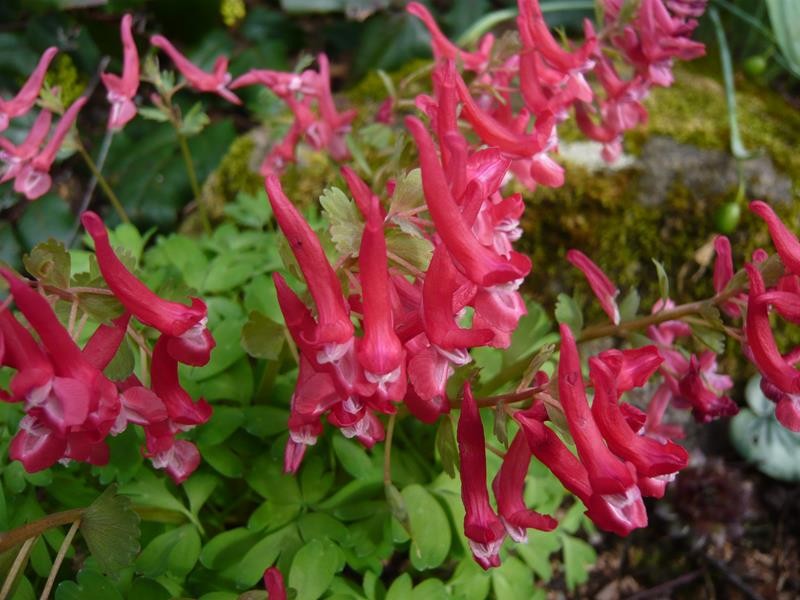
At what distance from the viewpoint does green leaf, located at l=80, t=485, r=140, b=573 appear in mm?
1016

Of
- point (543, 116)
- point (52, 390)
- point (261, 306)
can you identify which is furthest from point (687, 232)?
point (52, 390)

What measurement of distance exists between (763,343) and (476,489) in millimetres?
467

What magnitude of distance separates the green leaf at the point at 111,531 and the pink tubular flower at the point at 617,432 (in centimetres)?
66

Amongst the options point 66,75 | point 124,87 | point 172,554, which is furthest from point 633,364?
point 66,75

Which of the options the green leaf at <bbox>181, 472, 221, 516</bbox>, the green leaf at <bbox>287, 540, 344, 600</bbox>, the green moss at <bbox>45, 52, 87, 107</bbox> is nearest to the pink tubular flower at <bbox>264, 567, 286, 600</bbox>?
the green leaf at <bbox>287, 540, 344, 600</bbox>

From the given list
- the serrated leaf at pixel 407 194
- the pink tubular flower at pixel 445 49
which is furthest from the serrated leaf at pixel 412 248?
the pink tubular flower at pixel 445 49

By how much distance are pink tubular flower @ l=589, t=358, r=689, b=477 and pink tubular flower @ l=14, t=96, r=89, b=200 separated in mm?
1179

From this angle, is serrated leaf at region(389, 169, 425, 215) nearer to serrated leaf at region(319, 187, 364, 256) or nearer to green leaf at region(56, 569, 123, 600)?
serrated leaf at region(319, 187, 364, 256)

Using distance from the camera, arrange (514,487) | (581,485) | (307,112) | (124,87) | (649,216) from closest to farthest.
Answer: (581,485)
(514,487)
(124,87)
(307,112)
(649,216)

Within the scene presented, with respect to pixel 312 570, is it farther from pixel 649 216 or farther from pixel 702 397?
pixel 649 216

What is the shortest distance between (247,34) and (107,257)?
217 centimetres

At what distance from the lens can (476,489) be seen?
3.46 ft

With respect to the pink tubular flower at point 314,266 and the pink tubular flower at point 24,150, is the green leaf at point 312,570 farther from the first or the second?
the pink tubular flower at point 24,150

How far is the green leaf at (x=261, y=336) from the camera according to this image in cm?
113
